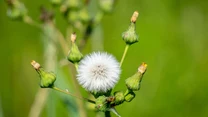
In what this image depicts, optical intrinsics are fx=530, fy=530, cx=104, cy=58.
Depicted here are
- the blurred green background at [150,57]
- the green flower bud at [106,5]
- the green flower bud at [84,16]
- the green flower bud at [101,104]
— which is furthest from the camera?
the blurred green background at [150,57]

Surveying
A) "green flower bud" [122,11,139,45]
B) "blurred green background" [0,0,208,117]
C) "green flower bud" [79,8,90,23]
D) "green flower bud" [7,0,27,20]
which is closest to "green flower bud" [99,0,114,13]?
"green flower bud" [79,8,90,23]

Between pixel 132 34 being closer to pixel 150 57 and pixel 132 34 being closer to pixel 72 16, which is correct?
pixel 72 16

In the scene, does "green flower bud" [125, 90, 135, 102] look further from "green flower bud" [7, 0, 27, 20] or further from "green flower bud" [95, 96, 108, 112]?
"green flower bud" [7, 0, 27, 20]

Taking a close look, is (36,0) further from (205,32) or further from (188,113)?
(188,113)

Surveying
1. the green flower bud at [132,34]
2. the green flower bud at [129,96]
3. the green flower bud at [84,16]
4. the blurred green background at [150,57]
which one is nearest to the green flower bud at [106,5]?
the green flower bud at [84,16]

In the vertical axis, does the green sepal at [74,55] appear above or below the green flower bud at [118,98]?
above

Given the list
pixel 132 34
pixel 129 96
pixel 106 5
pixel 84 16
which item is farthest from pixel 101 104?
pixel 106 5

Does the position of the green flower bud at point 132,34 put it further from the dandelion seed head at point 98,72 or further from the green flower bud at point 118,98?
the green flower bud at point 118,98

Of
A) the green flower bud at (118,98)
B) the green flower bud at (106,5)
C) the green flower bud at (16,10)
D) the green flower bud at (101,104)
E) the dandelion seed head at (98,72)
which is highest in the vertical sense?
the green flower bud at (106,5)

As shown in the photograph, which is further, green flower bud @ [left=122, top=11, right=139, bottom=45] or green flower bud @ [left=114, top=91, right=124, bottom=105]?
green flower bud @ [left=122, top=11, right=139, bottom=45]
